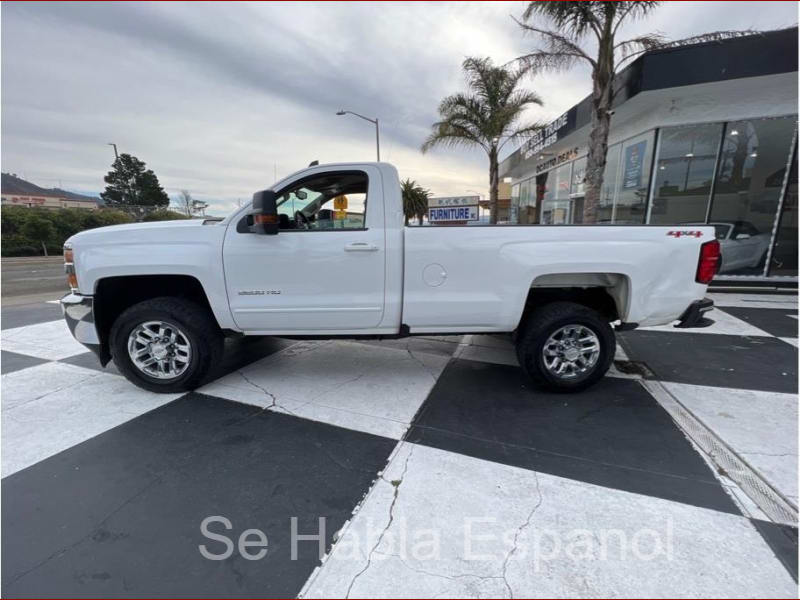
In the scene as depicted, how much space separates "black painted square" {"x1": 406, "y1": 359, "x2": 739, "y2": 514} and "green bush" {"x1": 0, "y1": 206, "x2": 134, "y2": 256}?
2807 cm

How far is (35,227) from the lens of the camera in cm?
2430

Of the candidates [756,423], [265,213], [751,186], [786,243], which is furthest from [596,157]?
[265,213]

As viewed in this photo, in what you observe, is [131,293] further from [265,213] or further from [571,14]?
[571,14]

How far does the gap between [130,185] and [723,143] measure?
57.4 metres

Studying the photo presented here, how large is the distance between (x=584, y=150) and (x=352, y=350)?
41.0 ft

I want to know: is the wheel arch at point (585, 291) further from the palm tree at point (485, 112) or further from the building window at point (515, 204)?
the building window at point (515, 204)

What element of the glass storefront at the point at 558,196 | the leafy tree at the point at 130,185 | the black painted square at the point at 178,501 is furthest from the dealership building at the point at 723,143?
the leafy tree at the point at 130,185

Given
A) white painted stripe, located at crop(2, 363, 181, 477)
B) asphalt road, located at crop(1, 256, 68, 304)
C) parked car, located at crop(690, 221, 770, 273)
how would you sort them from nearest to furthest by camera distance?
1. white painted stripe, located at crop(2, 363, 181, 477)
2. parked car, located at crop(690, 221, 770, 273)
3. asphalt road, located at crop(1, 256, 68, 304)

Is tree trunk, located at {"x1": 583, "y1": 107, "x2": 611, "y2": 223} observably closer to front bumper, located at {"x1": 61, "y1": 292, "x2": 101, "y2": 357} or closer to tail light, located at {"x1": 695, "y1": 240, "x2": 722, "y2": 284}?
tail light, located at {"x1": 695, "y1": 240, "x2": 722, "y2": 284}

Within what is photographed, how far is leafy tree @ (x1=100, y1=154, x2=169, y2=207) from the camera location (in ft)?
152

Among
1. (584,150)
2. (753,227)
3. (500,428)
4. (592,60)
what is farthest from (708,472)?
(584,150)

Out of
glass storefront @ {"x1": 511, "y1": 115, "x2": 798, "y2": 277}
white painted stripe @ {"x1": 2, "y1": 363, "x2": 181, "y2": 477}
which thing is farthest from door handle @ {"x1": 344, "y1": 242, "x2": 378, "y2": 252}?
glass storefront @ {"x1": 511, "y1": 115, "x2": 798, "y2": 277}

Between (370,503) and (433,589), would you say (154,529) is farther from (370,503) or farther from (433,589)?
(433,589)

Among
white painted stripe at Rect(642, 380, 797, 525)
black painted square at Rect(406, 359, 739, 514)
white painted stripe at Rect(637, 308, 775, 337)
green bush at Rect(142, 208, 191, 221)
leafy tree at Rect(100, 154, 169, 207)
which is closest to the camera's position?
white painted stripe at Rect(642, 380, 797, 525)
